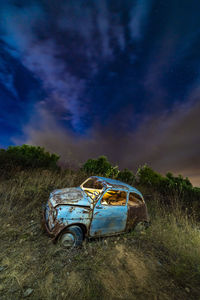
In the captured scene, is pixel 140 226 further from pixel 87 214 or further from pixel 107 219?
pixel 87 214

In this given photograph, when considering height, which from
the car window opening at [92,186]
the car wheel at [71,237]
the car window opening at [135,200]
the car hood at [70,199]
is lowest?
the car wheel at [71,237]

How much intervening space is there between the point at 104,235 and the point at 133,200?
170 centimetres

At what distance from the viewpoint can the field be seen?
210cm

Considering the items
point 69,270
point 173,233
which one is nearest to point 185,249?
point 173,233

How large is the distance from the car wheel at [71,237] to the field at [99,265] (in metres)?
0.14

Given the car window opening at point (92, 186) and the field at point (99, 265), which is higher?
the car window opening at point (92, 186)

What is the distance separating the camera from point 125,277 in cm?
239

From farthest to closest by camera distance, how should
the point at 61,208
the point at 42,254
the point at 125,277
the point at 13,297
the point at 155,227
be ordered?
1. the point at 155,227
2. the point at 61,208
3. the point at 42,254
4. the point at 125,277
5. the point at 13,297

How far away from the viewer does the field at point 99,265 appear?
2.10 m

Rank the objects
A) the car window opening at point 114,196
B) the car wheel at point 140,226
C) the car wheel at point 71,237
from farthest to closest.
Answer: the car window opening at point 114,196 → the car wheel at point 140,226 → the car wheel at point 71,237

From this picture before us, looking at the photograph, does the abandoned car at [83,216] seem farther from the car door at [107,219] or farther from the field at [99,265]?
the field at [99,265]

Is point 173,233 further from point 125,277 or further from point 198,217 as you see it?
point 198,217

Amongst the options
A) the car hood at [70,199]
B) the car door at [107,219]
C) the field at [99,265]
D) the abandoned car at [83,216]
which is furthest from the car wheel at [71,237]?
the car hood at [70,199]

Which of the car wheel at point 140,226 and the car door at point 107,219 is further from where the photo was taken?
the car wheel at point 140,226
